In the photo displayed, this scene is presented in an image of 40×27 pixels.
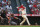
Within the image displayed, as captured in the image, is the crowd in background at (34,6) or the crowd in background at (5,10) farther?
the crowd in background at (34,6)

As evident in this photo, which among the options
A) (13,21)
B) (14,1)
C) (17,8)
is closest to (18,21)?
(13,21)

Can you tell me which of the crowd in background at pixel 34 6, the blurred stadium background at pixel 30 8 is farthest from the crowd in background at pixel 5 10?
the crowd in background at pixel 34 6

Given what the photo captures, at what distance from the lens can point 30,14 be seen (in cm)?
919

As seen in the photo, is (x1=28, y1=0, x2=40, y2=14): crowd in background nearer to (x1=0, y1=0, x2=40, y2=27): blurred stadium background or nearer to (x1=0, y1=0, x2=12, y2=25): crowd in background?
(x1=0, y1=0, x2=40, y2=27): blurred stadium background

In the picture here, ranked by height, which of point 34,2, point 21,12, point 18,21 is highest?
point 34,2

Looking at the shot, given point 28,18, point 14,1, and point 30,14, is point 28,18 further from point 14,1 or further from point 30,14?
point 14,1

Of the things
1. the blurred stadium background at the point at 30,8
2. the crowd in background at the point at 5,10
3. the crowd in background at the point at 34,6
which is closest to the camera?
the crowd in background at the point at 5,10

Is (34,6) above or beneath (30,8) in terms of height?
above

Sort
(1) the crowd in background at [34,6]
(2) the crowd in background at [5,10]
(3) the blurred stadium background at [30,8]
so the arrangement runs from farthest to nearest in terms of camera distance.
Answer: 1. (1) the crowd in background at [34,6]
2. (3) the blurred stadium background at [30,8]
3. (2) the crowd in background at [5,10]

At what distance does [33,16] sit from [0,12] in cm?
233

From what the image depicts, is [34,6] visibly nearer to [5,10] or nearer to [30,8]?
[30,8]

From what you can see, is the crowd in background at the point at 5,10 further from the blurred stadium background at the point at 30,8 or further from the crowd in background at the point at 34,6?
the crowd in background at the point at 34,6

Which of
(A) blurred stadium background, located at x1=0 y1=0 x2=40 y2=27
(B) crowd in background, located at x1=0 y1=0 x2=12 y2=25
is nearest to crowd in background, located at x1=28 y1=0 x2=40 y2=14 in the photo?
(A) blurred stadium background, located at x1=0 y1=0 x2=40 y2=27

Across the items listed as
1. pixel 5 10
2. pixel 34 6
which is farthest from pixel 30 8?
pixel 5 10
